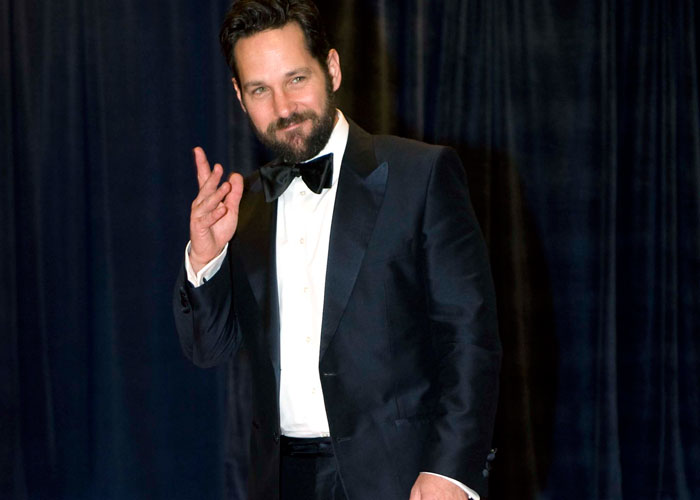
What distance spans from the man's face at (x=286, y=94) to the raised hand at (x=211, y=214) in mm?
141

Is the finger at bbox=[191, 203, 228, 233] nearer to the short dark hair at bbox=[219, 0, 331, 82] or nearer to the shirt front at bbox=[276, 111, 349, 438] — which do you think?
the shirt front at bbox=[276, 111, 349, 438]

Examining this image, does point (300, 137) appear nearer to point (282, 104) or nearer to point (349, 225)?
point (282, 104)

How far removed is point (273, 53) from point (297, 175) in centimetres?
26

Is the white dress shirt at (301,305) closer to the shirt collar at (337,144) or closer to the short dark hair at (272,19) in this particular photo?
the shirt collar at (337,144)

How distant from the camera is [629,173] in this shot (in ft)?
10.8

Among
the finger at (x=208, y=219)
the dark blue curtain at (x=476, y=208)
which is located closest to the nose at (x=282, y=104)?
the finger at (x=208, y=219)

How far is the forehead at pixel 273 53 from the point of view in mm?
1631

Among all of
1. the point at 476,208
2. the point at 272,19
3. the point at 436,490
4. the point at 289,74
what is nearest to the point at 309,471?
the point at 436,490

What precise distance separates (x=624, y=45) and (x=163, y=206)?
198 cm

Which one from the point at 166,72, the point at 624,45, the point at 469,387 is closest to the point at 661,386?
the point at 624,45

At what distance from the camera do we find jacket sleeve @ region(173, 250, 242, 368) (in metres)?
1.61

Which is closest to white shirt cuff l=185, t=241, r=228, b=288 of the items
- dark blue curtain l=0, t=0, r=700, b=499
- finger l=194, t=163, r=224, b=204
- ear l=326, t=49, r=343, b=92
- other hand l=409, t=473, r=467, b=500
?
finger l=194, t=163, r=224, b=204

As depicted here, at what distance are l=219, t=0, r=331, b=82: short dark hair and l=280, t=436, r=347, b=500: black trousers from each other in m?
0.79

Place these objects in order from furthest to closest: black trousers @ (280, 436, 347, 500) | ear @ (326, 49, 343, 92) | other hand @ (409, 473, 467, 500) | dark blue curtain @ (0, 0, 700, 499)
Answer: dark blue curtain @ (0, 0, 700, 499) → ear @ (326, 49, 343, 92) → black trousers @ (280, 436, 347, 500) → other hand @ (409, 473, 467, 500)
